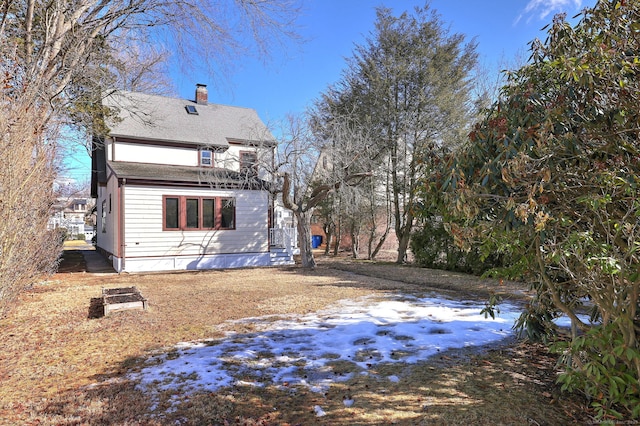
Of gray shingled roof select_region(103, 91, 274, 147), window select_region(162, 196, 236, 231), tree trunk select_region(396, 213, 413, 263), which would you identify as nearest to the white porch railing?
window select_region(162, 196, 236, 231)

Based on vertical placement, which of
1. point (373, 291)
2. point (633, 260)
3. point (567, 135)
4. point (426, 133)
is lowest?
point (373, 291)

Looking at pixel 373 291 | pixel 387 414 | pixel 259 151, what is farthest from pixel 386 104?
pixel 387 414

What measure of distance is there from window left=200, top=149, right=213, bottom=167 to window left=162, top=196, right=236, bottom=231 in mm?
2766

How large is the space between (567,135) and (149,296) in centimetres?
837

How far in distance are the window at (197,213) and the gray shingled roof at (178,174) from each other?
2.43 ft

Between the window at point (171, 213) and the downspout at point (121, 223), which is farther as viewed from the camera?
the window at point (171, 213)

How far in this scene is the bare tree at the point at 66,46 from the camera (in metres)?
5.06

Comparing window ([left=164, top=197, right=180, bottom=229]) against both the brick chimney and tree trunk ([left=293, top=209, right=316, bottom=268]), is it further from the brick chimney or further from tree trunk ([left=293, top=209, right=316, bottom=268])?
the brick chimney

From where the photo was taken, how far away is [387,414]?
303 cm

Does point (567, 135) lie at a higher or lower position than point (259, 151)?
lower

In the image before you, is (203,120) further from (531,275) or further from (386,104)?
(531,275)

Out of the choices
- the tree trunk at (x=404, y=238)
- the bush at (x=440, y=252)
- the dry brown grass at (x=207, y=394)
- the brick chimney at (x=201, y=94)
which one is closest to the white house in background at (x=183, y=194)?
the brick chimney at (x=201, y=94)

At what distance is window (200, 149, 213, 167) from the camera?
53.2ft

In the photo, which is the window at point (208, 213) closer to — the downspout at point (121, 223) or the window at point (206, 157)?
the window at point (206, 157)
